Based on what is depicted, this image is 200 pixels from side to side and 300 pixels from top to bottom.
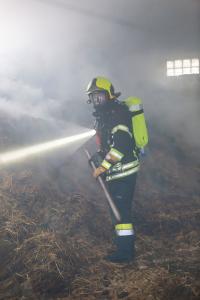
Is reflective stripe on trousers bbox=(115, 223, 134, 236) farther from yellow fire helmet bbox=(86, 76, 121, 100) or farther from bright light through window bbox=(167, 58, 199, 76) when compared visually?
bright light through window bbox=(167, 58, 199, 76)

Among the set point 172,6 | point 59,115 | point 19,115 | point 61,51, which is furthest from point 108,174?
point 172,6

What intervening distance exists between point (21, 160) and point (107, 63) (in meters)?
9.98

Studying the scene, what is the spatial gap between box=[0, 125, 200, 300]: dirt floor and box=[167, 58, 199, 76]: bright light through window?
8.55 metres

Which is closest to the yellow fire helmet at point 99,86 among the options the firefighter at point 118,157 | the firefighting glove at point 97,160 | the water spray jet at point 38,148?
the firefighter at point 118,157

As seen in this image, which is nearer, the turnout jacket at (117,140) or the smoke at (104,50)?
the turnout jacket at (117,140)

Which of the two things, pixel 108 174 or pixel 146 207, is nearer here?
pixel 108 174

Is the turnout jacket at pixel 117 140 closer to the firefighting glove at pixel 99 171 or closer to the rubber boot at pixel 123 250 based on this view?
the firefighting glove at pixel 99 171

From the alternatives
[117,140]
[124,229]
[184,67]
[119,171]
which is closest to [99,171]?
[119,171]

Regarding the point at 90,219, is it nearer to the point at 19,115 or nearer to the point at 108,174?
the point at 108,174

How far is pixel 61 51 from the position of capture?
47.6 ft

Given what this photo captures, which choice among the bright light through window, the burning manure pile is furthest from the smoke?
the burning manure pile

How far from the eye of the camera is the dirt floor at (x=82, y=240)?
13.4 ft

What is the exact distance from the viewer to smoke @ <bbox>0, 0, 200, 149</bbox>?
12.4 m

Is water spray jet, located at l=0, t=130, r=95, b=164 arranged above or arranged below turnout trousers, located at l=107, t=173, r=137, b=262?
above
